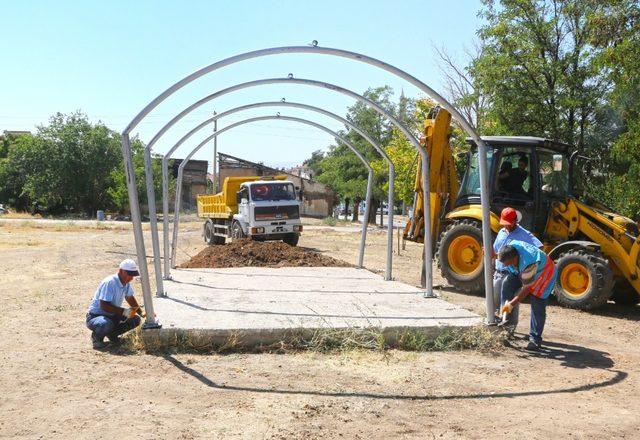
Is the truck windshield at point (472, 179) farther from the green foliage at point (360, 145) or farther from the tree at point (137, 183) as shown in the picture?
the tree at point (137, 183)

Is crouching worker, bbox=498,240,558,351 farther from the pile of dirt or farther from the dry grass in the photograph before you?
the dry grass

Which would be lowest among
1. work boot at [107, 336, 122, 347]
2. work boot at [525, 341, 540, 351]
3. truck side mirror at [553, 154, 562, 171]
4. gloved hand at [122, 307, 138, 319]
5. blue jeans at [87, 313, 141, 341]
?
work boot at [107, 336, 122, 347]

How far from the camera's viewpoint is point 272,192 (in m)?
19.6

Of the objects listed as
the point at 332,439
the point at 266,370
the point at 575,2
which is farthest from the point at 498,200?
the point at 575,2

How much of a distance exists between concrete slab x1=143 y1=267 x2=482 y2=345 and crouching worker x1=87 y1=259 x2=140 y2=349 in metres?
0.41

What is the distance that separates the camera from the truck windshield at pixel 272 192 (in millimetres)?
19297

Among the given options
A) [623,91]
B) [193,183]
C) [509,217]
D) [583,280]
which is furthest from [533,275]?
[193,183]

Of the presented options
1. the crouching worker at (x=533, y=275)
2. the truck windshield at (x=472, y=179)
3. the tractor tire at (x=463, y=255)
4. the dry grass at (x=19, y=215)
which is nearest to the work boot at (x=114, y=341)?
the crouching worker at (x=533, y=275)

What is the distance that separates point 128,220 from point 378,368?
3911 centimetres

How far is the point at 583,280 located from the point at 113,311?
22.3 ft

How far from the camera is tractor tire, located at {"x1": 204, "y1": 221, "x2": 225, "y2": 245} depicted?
22938 millimetres

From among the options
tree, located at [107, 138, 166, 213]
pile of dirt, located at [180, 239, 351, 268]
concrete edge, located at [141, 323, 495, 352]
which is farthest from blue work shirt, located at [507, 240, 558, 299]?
tree, located at [107, 138, 166, 213]

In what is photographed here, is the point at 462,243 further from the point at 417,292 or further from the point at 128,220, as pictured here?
the point at 128,220

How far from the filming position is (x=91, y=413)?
4.60m
